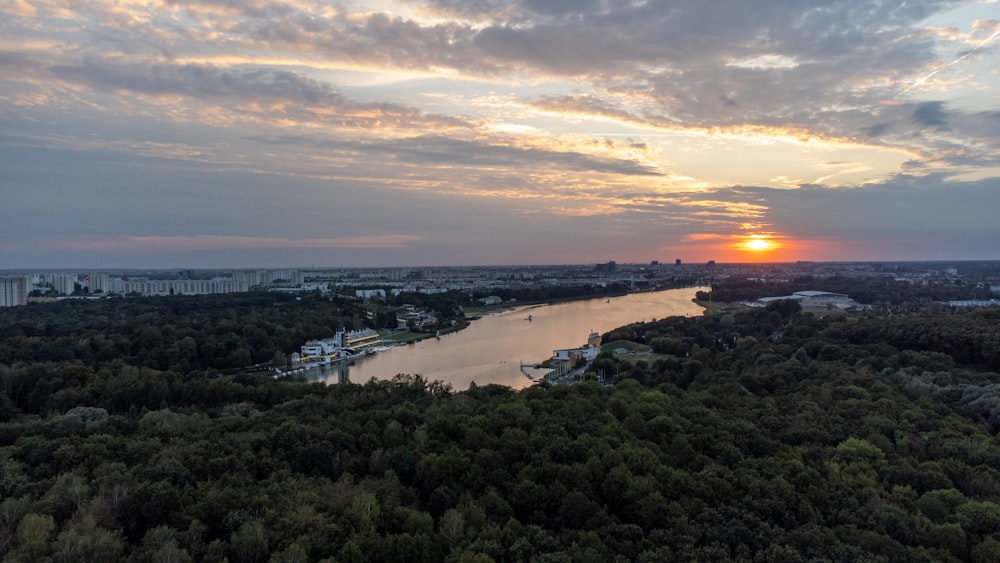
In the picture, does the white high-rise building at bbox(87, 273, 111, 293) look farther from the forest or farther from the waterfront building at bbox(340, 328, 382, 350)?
the forest

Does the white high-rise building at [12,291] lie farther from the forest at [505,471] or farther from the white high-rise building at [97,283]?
the forest at [505,471]

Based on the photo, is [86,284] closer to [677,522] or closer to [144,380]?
[144,380]

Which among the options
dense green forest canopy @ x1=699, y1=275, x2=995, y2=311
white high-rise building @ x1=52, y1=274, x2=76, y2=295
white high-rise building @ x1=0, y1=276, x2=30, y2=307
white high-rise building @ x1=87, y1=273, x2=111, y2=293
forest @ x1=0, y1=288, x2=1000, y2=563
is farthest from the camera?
white high-rise building @ x1=87, y1=273, x2=111, y2=293

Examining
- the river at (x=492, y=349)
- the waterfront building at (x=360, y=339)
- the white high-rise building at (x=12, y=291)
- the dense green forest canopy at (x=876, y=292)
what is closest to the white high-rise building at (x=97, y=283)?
the white high-rise building at (x=12, y=291)

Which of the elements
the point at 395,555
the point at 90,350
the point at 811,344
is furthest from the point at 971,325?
the point at 90,350

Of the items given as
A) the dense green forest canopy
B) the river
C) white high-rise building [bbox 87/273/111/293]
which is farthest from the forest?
white high-rise building [bbox 87/273/111/293]

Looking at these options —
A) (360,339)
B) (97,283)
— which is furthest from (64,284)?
(360,339)
